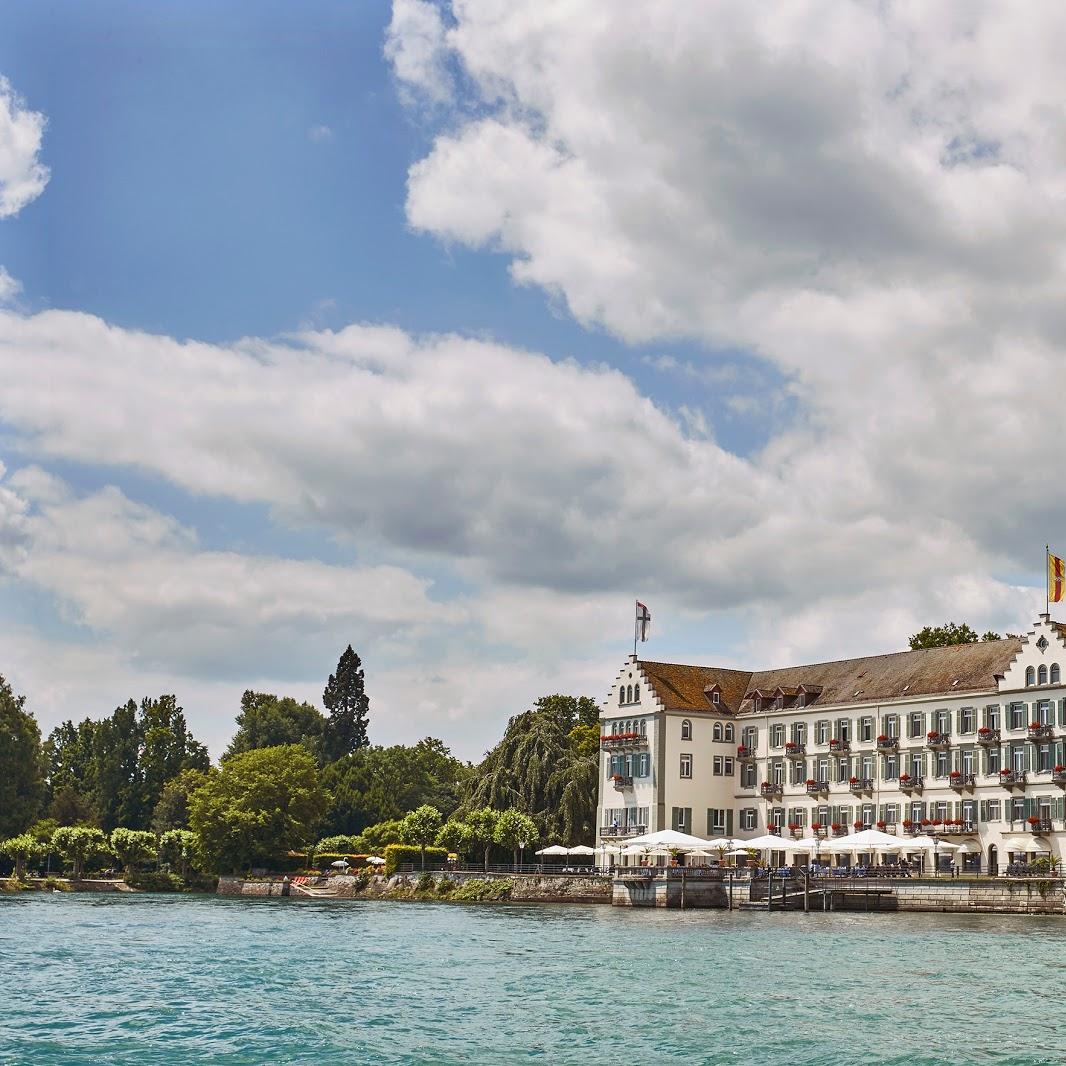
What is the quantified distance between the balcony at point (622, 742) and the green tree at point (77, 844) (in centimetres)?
3830

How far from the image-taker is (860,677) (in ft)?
317

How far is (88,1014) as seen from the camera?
3516 cm

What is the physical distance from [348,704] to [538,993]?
417ft

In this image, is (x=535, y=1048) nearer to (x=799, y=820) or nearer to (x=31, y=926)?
(x=31, y=926)

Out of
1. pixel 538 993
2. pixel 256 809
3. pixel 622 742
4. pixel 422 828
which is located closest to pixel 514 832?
pixel 422 828

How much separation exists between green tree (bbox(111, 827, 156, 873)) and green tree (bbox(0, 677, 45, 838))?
571 inches

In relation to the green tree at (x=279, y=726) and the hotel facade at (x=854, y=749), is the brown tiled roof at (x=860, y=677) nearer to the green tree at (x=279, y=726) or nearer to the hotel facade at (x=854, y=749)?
the hotel facade at (x=854, y=749)

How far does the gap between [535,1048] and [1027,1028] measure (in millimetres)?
10403

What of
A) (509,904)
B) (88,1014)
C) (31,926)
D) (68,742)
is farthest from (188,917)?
(68,742)

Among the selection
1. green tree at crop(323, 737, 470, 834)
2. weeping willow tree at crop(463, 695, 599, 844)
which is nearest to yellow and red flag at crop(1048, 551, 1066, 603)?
weeping willow tree at crop(463, 695, 599, 844)

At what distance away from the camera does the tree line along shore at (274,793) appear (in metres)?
101

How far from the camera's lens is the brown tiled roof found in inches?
3492

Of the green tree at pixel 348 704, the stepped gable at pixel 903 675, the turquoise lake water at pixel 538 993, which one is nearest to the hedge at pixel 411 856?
the stepped gable at pixel 903 675

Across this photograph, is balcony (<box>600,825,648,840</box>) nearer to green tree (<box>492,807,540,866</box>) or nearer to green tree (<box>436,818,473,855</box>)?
green tree (<box>492,807,540,866</box>)
